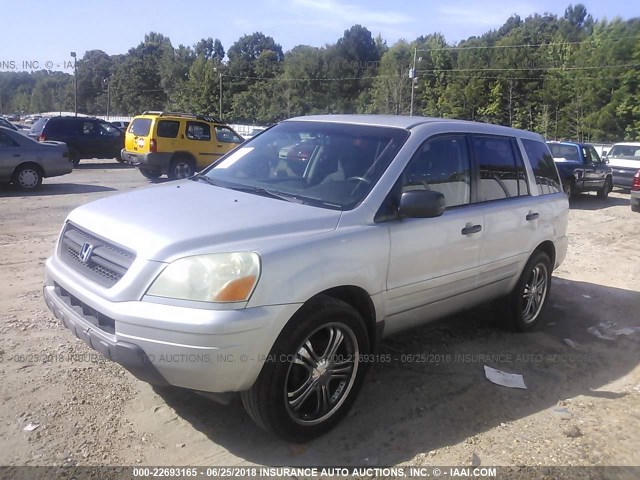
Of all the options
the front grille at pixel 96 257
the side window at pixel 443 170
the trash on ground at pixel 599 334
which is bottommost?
the trash on ground at pixel 599 334

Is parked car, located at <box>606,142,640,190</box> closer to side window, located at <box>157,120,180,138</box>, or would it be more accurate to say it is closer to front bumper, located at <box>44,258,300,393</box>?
side window, located at <box>157,120,180,138</box>

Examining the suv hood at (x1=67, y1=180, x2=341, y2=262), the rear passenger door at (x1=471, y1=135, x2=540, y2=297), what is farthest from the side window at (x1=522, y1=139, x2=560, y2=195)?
the suv hood at (x1=67, y1=180, x2=341, y2=262)

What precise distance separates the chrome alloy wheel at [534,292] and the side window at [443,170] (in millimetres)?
1408

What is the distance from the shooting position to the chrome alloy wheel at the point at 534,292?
5.30m

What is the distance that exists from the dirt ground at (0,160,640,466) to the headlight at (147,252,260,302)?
3.16 ft

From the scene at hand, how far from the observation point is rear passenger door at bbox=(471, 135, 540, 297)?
4.54m

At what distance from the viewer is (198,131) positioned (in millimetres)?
17219

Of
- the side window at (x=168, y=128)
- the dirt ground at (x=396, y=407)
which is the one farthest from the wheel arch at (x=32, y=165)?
the dirt ground at (x=396, y=407)

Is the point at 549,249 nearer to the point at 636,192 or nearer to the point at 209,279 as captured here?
the point at 209,279

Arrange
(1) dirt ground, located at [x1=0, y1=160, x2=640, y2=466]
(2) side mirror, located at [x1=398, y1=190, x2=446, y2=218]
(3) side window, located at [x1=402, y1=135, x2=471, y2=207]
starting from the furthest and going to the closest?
(3) side window, located at [x1=402, y1=135, x2=471, y2=207] → (2) side mirror, located at [x1=398, y1=190, x2=446, y2=218] → (1) dirt ground, located at [x1=0, y1=160, x2=640, y2=466]

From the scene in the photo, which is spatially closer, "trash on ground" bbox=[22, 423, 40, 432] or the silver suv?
the silver suv

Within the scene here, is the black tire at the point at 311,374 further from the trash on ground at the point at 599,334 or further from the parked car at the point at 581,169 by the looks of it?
the parked car at the point at 581,169

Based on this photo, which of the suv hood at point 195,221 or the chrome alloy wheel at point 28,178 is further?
the chrome alloy wheel at point 28,178

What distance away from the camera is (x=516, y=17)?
103 meters
